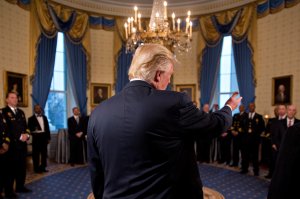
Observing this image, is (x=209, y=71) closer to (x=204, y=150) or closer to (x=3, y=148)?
(x=204, y=150)

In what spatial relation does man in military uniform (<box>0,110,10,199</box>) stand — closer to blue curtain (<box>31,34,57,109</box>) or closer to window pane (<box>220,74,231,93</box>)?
blue curtain (<box>31,34,57,109</box>)

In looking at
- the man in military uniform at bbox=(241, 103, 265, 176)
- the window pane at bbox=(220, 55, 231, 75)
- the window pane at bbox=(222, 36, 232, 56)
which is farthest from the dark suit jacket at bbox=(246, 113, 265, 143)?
the window pane at bbox=(222, 36, 232, 56)

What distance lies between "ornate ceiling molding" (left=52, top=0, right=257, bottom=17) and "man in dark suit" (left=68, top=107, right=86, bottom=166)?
358 cm

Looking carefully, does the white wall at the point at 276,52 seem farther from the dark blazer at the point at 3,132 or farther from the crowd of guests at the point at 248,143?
the dark blazer at the point at 3,132

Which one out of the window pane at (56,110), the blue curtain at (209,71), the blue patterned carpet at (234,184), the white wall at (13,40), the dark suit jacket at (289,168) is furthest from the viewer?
the blue curtain at (209,71)

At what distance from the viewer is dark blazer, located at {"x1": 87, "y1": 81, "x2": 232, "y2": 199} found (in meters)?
1.34

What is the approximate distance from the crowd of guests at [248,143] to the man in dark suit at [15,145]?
5.02 m

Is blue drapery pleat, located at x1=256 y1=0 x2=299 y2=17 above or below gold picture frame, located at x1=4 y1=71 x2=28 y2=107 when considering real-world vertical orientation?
above

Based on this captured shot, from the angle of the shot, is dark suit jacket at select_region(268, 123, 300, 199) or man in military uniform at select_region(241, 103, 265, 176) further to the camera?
man in military uniform at select_region(241, 103, 265, 176)

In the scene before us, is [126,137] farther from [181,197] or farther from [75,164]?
[75,164]

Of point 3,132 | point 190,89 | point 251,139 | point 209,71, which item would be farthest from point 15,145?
point 209,71

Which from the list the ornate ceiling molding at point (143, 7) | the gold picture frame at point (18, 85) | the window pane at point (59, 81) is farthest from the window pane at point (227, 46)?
the gold picture frame at point (18, 85)

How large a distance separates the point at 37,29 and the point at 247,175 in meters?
6.88

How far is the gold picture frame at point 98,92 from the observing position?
30.8 feet
